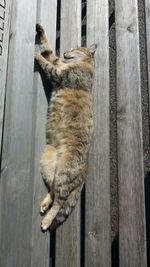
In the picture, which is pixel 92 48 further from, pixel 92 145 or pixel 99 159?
pixel 99 159

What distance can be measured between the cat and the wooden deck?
66mm

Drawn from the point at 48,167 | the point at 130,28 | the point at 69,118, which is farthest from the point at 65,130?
the point at 130,28

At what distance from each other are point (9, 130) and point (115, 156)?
999 millimetres

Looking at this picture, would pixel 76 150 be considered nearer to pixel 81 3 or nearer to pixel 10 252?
pixel 10 252

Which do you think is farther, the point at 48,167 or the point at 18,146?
the point at 48,167

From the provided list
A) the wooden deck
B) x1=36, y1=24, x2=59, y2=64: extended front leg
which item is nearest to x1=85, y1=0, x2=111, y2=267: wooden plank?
the wooden deck

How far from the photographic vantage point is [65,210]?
112 inches

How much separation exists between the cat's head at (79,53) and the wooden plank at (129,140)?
0.25 meters

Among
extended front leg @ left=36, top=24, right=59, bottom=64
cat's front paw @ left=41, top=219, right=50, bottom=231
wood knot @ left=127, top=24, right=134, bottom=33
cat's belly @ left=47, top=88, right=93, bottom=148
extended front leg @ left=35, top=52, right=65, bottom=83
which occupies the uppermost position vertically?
wood knot @ left=127, top=24, right=134, bottom=33

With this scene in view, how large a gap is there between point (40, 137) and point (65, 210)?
618 mm

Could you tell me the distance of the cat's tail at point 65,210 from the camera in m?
2.83

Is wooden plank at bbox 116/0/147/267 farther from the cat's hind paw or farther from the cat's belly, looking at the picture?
the cat's hind paw

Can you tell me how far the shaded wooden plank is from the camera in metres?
2.74

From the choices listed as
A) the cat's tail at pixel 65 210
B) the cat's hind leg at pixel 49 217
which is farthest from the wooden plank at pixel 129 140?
the cat's hind leg at pixel 49 217
